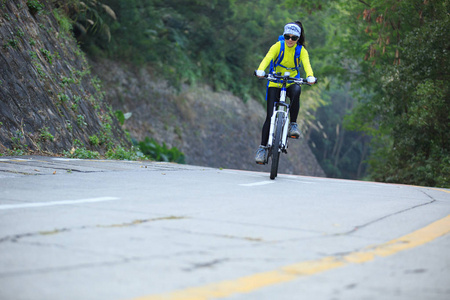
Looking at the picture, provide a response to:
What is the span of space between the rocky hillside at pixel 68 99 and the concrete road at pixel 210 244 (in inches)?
198

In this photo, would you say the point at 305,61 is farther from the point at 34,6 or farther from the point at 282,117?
the point at 34,6

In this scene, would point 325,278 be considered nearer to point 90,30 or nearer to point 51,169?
point 51,169

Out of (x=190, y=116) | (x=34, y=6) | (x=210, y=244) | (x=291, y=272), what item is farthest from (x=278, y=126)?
(x=190, y=116)

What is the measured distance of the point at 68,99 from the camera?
15.1m

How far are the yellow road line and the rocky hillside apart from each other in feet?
25.4

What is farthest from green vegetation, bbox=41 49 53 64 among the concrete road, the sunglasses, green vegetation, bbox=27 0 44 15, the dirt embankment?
the dirt embankment

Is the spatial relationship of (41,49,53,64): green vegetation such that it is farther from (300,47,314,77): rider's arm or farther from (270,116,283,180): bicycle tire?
(270,116,283,180): bicycle tire

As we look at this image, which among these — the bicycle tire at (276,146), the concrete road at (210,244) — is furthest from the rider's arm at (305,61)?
the concrete road at (210,244)

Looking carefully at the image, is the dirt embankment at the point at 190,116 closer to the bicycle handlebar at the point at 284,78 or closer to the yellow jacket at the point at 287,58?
the yellow jacket at the point at 287,58

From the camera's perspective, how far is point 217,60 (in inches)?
1475

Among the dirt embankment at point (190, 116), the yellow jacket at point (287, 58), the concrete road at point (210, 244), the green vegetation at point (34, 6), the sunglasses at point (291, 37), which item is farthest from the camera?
the dirt embankment at point (190, 116)

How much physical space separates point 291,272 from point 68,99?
1214 cm

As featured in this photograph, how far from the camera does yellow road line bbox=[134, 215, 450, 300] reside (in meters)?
3.16

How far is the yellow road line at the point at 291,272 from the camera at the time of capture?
316cm
